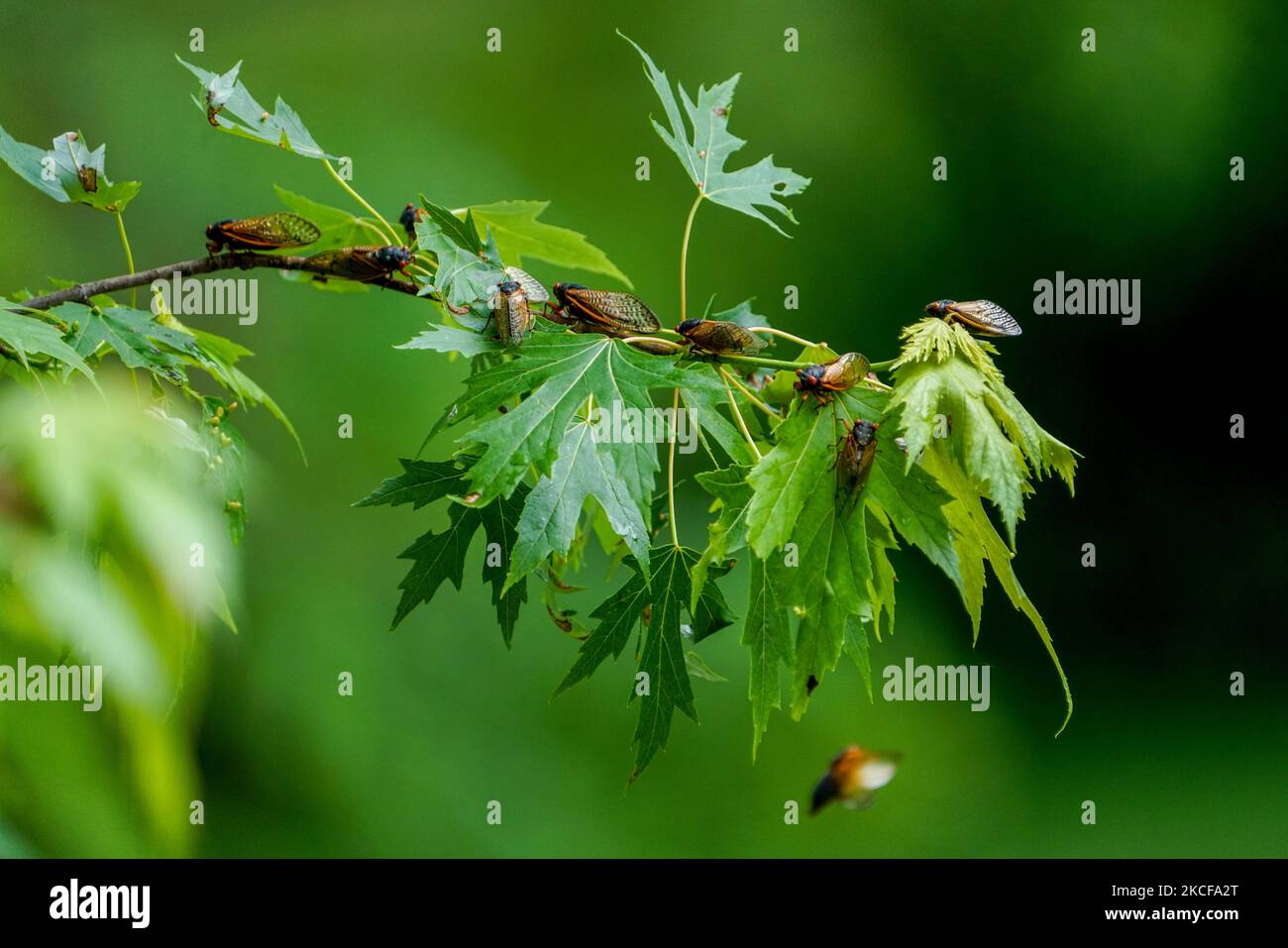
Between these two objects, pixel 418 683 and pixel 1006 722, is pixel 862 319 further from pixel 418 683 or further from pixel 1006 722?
pixel 418 683

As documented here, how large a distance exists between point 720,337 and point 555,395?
0.13 meters

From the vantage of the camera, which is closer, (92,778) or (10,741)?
(10,741)

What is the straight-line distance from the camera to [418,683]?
2.50 meters

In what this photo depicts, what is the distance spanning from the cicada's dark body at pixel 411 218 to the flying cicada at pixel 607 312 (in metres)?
0.16

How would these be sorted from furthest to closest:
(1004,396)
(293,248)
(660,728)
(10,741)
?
(10,741)
(293,248)
(660,728)
(1004,396)

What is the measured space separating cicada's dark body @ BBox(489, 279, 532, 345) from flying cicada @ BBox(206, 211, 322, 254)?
0.24 metres

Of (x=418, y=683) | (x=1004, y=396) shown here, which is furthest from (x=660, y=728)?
(x=418, y=683)

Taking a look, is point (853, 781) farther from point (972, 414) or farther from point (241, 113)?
point (241, 113)

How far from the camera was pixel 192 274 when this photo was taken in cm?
95

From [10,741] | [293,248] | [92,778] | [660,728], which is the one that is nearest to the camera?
[660,728]

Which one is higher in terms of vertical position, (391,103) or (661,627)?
(391,103)

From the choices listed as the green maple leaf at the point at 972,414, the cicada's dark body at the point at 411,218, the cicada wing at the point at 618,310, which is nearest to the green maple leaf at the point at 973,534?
the green maple leaf at the point at 972,414

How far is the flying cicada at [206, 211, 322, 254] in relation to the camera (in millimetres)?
954

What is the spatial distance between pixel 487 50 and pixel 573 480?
228cm
